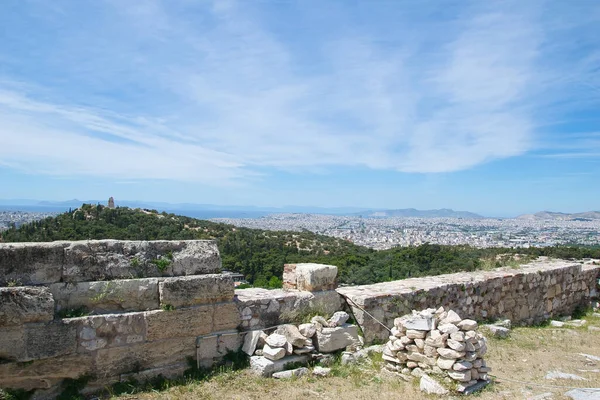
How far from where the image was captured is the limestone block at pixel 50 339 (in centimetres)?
469

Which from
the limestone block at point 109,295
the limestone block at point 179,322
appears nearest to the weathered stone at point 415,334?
the limestone block at point 179,322

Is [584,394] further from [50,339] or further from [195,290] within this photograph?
[50,339]

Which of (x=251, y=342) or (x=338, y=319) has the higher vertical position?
(x=338, y=319)

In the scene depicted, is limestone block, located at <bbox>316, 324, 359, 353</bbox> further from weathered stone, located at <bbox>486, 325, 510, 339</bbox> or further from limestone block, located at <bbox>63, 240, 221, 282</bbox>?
weathered stone, located at <bbox>486, 325, 510, 339</bbox>

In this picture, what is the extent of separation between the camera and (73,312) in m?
5.08

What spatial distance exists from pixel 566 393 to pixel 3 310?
6757 millimetres

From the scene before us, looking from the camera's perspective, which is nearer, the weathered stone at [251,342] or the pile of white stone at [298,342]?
the pile of white stone at [298,342]

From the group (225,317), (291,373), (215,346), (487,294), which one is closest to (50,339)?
(215,346)

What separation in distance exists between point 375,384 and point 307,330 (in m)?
1.27

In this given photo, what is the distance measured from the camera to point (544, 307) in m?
11.0

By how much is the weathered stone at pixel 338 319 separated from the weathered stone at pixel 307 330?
42 centimetres

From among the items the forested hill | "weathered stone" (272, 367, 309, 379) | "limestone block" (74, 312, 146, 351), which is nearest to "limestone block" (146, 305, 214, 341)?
"limestone block" (74, 312, 146, 351)

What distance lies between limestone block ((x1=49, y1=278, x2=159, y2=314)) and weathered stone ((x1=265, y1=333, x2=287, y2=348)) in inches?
65.5

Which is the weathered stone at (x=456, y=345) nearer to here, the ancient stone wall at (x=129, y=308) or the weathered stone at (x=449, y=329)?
the weathered stone at (x=449, y=329)
